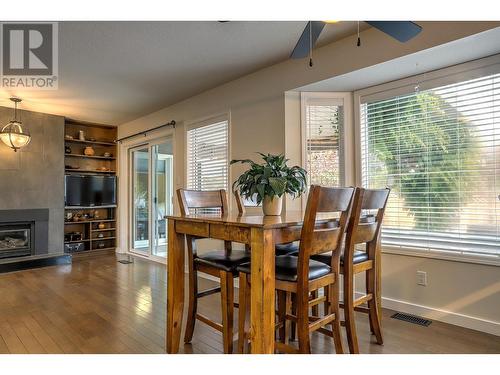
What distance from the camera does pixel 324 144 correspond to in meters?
3.40

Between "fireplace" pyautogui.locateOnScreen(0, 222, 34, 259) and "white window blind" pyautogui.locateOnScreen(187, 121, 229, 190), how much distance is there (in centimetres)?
284

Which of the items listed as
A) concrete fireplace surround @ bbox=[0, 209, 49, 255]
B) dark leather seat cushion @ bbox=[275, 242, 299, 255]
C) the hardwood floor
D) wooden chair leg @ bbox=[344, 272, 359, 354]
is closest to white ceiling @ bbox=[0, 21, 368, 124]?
concrete fireplace surround @ bbox=[0, 209, 49, 255]

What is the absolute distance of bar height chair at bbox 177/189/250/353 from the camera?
1983 millimetres

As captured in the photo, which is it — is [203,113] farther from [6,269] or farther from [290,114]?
[6,269]

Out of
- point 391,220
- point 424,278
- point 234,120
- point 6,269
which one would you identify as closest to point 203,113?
point 234,120

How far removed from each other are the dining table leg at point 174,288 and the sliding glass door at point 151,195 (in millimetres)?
3158

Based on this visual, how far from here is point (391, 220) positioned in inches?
123

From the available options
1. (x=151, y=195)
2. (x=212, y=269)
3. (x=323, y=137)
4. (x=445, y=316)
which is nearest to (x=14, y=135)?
(x=151, y=195)

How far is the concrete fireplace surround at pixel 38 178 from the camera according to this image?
4.94m

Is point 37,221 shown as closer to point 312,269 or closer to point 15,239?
point 15,239

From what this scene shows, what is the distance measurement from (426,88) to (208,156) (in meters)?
2.69
